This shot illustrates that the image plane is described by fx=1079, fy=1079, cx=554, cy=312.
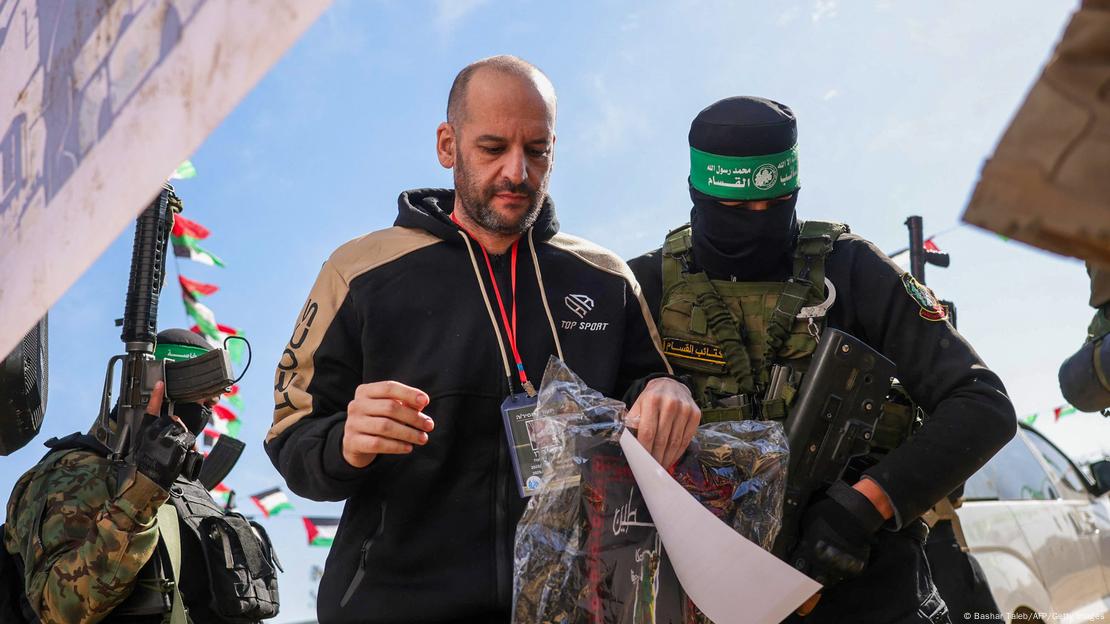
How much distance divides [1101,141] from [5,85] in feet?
5.45

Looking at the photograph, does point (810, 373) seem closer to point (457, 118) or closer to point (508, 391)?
point (508, 391)

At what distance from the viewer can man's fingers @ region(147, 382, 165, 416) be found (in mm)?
4070

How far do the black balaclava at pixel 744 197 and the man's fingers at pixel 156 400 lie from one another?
7.14ft

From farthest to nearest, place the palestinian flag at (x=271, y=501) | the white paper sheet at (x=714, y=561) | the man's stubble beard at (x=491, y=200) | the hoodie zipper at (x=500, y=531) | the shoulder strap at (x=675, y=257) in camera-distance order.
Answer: the palestinian flag at (x=271, y=501) → the shoulder strap at (x=675, y=257) → the man's stubble beard at (x=491, y=200) → the hoodie zipper at (x=500, y=531) → the white paper sheet at (x=714, y=561)

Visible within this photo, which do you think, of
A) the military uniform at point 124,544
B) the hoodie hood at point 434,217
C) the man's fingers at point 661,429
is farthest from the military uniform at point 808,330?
the military uniform at point 124,544

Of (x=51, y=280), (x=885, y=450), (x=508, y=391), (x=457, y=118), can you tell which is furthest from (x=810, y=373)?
(x=51, y=280)

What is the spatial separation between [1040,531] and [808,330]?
345 centimetres

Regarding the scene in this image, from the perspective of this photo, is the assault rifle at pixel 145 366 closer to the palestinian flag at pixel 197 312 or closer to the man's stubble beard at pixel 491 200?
the man's stubble beard at pixel 491 200

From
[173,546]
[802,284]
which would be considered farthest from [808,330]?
[173,546]

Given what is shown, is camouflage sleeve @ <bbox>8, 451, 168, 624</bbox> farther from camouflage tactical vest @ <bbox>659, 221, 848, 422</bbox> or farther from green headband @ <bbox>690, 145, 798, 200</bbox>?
green headband @ <bbox>690, 145, 798, 200</bbox>

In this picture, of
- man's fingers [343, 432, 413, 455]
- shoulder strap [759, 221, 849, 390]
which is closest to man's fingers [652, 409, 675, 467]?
man's fingers [343, 432, 413, 455]

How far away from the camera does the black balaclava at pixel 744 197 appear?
10.0ft

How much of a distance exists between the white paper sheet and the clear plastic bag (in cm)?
6

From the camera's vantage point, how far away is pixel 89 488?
3918 millimetres
